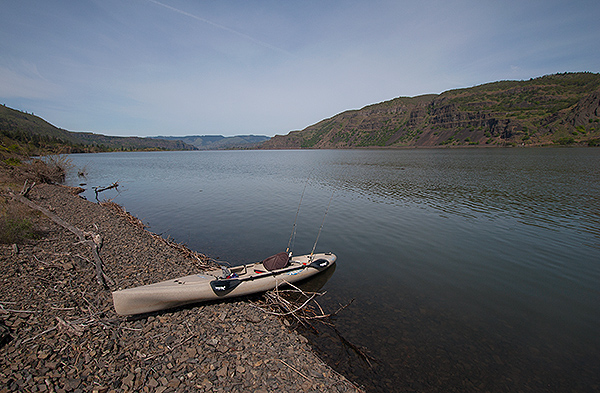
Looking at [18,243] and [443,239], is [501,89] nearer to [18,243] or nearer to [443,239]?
[443,239]

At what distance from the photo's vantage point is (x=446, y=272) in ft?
33.6

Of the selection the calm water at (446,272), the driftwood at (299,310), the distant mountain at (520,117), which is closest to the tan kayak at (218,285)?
the driftwood at (299,310)

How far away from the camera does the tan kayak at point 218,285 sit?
6020mm

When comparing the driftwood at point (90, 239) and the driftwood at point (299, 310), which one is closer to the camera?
the driftwood at point (299, 310)

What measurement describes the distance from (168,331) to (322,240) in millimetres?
8886

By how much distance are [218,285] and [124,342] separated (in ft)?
7.72

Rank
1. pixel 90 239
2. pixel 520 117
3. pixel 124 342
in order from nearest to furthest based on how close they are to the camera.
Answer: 1. pixel 124 342
2. pixel 90 239
3. pixel 520 117

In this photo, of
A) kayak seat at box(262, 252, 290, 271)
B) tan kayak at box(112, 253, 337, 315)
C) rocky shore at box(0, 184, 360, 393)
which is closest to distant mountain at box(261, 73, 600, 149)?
tan kayak at box(112, 253, 337, 315)

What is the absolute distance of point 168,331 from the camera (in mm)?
5816

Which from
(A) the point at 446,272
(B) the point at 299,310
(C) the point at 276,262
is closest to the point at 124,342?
(B) the point at 299,310

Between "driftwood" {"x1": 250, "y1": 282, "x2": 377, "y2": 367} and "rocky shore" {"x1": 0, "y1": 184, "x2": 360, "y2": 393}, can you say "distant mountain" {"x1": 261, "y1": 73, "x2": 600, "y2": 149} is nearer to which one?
"driftwood" {"x1": 250, "y1": 282, "x2": 377, "y2": 367}

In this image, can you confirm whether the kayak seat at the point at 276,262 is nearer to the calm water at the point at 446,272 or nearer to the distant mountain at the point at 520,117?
the calm water at the point at 446,272

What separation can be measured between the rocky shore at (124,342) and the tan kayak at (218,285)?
312 mm

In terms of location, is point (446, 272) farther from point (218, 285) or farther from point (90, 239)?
point (90, 239)
